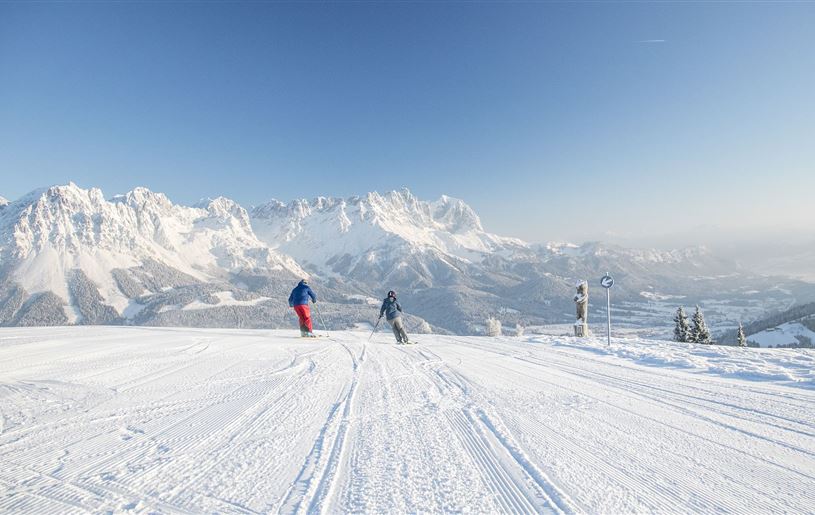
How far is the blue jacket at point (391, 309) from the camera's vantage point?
47.3 ft

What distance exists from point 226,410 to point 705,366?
31.3ft

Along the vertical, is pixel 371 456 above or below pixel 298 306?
below

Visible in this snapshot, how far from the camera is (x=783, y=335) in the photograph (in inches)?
3775

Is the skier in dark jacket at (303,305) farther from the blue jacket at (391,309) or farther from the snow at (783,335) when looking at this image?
the snow at (783,335)

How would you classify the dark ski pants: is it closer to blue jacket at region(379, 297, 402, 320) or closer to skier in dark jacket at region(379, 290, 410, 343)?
skier in dark jacket at region(379, 290, 410, 343)

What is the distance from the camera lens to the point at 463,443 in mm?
3826

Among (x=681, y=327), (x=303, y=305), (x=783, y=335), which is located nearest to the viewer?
(x=303, y=305)

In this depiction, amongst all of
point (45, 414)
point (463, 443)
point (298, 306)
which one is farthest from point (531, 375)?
point (298, 306)

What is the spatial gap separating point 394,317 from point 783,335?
12776 cm

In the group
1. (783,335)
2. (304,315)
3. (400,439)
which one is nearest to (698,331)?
(304,315)

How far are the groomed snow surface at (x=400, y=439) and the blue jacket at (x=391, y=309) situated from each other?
21.5 ft

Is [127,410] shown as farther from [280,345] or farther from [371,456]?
[280,345]

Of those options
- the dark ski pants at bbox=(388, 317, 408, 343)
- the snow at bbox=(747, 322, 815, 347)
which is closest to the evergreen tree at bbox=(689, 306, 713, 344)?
the dark ski pants at bbox=(388, 317, 408, 343)

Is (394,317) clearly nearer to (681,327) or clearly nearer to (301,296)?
(301,296)
